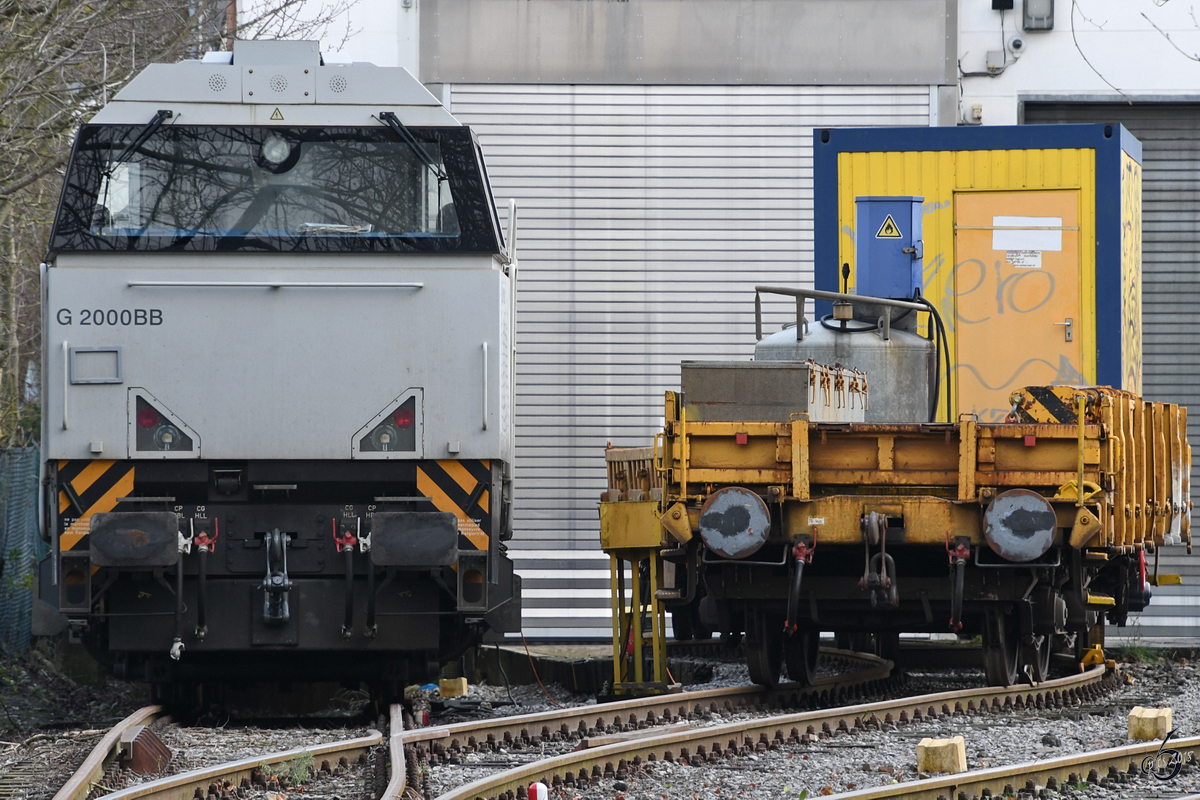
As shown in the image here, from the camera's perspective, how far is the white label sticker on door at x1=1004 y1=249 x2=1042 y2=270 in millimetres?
11383

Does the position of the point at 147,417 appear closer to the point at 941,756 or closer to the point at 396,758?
the point at 396,758

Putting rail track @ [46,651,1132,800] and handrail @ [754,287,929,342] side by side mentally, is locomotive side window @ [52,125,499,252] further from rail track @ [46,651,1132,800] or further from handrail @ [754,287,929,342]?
rail track @ [46,651,1132,800]

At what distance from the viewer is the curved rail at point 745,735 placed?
6.05 m

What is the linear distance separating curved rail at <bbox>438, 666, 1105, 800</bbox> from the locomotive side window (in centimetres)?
282

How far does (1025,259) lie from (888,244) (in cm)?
98

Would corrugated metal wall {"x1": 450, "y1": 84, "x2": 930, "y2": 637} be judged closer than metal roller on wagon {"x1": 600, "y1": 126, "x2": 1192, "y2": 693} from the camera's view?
No

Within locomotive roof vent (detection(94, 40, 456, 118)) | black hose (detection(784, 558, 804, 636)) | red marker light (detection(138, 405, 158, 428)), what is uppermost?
locomotive roof vent (detection(94, 40, 456, 118))

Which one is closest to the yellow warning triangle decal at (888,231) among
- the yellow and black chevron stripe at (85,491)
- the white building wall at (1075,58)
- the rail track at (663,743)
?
the rail track at (663,743)

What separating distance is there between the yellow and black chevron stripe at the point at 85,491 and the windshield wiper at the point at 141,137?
158cm

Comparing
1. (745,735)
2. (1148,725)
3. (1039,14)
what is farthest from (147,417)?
(1039,14)

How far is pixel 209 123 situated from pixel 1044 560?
5021 mm

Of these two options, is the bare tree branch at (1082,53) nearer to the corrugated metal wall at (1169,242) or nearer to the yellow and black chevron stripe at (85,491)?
the corrugated metal wall at (1169,242)

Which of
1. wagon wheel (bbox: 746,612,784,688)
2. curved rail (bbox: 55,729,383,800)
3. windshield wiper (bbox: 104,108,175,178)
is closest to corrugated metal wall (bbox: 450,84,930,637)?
Answer: wagon wheel (bbox: 746,612,784,688)

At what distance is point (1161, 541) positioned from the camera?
10.5 meters
